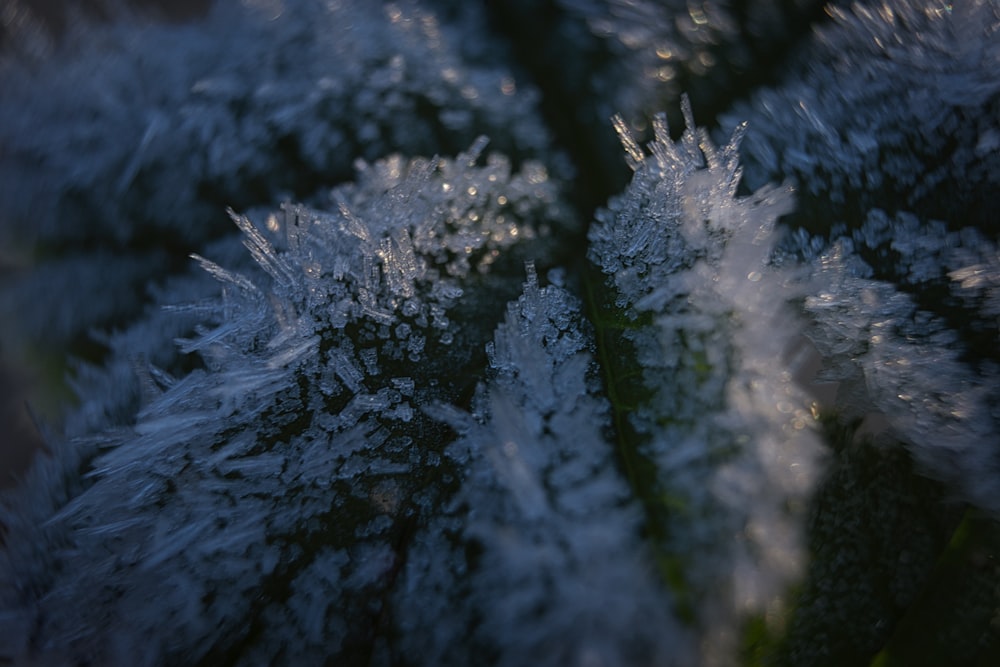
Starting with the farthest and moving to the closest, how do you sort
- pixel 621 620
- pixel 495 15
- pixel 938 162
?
pixel 495 15 → pixel 938 162 → pixel 621 620

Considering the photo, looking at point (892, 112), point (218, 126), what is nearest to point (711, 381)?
point (892, 112)

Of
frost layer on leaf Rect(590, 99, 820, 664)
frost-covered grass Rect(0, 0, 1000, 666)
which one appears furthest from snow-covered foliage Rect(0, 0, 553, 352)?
frost layer on leaf Rect(590, 99, 820, 664)

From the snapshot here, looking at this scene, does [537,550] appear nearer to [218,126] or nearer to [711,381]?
[711,381]

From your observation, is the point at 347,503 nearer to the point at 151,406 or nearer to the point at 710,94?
the point at 151,406

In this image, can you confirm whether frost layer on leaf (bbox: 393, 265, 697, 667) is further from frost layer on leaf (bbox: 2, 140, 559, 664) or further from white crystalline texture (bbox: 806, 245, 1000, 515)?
white crystalline texture (bbox: 806, 245, 1000, 515)

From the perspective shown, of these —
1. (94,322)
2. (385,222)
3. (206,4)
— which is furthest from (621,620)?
(206,4)

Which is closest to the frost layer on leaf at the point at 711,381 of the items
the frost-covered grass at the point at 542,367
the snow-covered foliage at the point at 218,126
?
the frost-covered grass at the point at 542,367

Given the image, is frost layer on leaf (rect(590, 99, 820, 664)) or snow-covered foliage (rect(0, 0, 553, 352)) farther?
snow-covered foliage (rect(0, 0, 553, 352))
